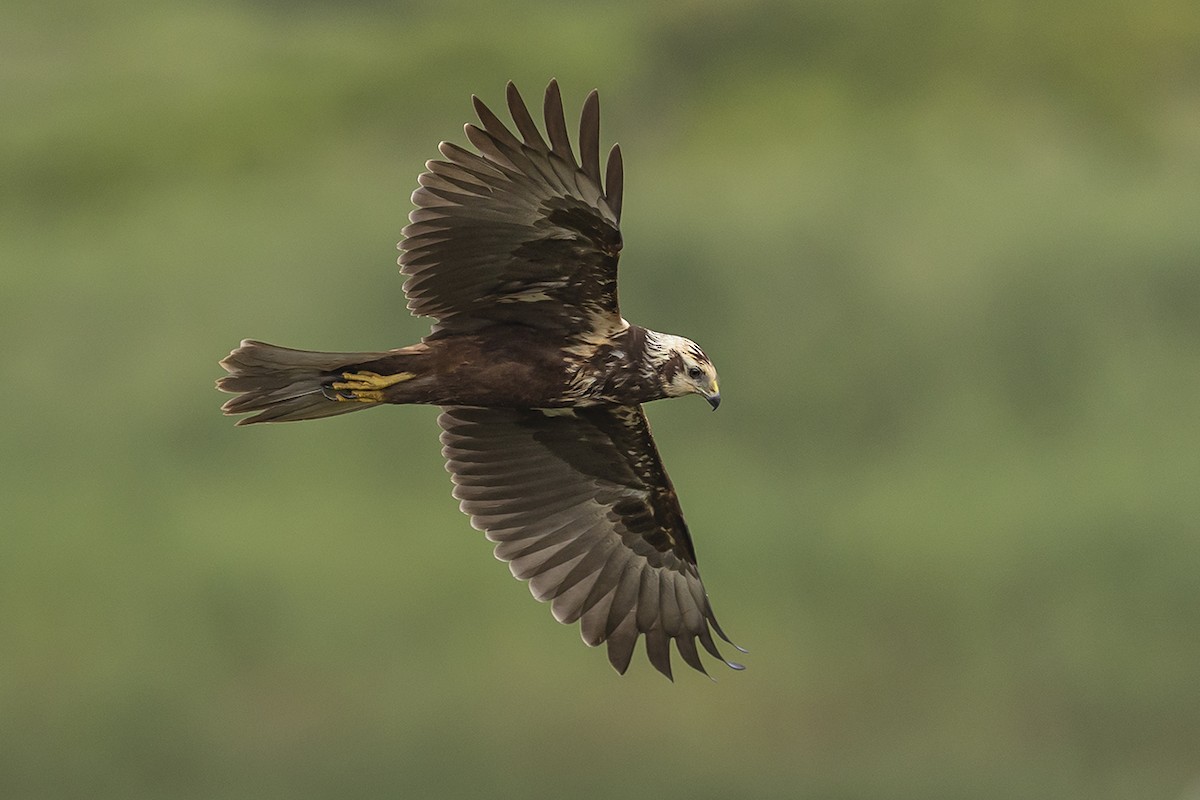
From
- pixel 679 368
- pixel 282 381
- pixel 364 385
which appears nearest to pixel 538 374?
pixel 679 368

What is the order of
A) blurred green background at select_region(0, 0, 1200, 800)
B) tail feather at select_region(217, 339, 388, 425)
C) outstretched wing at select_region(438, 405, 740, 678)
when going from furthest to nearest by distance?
1. blurred green background at select_region(0, 0, 1200, 800)
2. outstretched wing at select_region(438, 405, 740, 678)
3. tail feather at select_region(217, 339, 388, 425)

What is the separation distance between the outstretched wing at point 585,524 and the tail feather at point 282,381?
131 centimetres

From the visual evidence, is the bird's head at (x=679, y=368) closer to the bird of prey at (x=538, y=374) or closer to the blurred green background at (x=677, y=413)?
the bird of prey at (x=538, y=374)

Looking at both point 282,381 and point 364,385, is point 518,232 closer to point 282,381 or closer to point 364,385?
point 364,385

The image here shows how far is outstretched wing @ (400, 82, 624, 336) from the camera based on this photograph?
11.6m

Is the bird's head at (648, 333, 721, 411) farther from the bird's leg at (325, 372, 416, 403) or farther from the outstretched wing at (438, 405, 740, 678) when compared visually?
the bird's leg at (325, 372, 416, 403)

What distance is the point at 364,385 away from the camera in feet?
39.4

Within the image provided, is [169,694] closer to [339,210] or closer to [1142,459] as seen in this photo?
[339,210]

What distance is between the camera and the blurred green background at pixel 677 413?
1657 inches

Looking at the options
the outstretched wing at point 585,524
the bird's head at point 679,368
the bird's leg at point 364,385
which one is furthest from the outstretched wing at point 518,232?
the outstretched wing at point 585,524

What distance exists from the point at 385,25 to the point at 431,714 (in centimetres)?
2226

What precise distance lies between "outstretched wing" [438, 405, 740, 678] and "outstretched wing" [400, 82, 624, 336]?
126 cm

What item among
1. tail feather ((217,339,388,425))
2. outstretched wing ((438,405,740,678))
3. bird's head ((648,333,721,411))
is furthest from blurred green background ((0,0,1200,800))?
tail feather ((217,339,388,425))

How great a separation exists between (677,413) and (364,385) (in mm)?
35024
